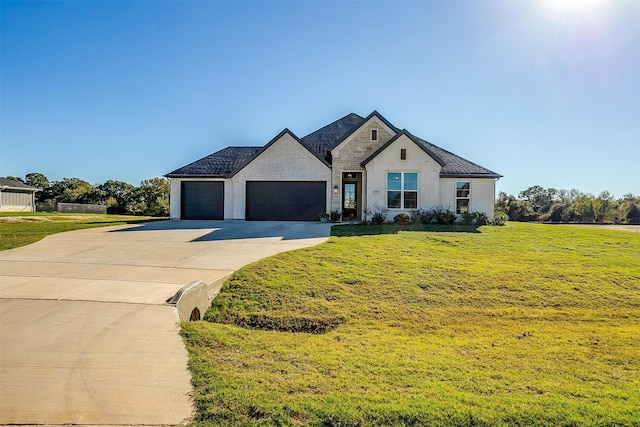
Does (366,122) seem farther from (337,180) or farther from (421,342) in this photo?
(421,342)

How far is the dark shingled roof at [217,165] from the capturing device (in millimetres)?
21312

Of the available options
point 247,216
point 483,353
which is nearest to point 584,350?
point 483,353

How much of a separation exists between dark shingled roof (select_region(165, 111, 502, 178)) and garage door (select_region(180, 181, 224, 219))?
0.64m

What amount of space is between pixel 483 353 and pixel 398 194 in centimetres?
1465

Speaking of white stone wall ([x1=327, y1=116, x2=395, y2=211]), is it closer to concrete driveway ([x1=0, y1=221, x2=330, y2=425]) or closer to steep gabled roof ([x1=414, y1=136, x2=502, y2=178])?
steep gabled roof ([x1=414, y1=136, x2=502, y2=178])

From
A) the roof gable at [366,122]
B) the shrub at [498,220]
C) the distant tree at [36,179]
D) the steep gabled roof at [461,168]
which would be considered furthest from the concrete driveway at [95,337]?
the distant tree at [36,179]

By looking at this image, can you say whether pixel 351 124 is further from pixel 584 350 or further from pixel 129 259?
pixel 584 350

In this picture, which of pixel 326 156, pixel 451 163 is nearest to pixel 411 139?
pixel 451 163

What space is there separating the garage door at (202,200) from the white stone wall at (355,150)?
694 cm

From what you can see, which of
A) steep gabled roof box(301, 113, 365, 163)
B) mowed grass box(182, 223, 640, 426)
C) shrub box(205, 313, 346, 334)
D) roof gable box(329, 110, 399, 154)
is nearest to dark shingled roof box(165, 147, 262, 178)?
steep gabled roof box(301, 113, 365, 163)

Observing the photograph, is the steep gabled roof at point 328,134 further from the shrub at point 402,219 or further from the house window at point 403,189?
the shrub at point 402,219

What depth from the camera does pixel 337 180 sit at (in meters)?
20.4

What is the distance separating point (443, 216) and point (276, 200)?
939 cm

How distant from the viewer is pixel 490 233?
15664 millimetres
